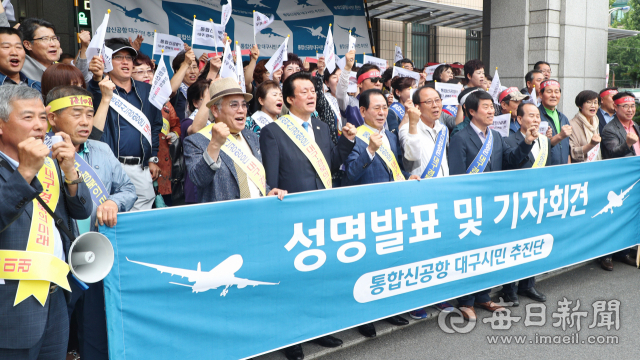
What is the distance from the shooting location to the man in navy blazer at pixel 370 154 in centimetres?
423

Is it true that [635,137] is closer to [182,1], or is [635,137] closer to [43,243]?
[43,243]

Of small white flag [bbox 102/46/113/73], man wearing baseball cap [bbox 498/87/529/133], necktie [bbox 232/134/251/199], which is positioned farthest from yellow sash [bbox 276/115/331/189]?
man wearing baseball cap [bbox 498/87/529/133]

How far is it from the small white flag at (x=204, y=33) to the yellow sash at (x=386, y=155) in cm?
179

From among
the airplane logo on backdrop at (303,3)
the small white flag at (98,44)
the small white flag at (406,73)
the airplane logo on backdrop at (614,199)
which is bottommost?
the airplane logo on backdrop at (614,199)

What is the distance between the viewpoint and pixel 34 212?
2.44 m

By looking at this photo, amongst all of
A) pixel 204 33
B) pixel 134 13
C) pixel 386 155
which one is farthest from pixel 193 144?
pixel 134 13

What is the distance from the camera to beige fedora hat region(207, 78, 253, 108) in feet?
12.0

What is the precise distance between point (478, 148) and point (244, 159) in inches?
91.7

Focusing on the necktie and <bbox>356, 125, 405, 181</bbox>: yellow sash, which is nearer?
the necktie

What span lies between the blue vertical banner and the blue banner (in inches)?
246

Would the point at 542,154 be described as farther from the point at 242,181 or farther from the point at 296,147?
the point at 242,181

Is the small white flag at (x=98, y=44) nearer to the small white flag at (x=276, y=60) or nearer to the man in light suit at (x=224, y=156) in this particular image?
the man in light suit at (x=224, y=156)

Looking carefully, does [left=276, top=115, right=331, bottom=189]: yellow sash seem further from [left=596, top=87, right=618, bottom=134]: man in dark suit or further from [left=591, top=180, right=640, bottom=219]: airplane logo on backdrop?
[left=596, top=87, right=618, bottom=134]: man in dark suit
